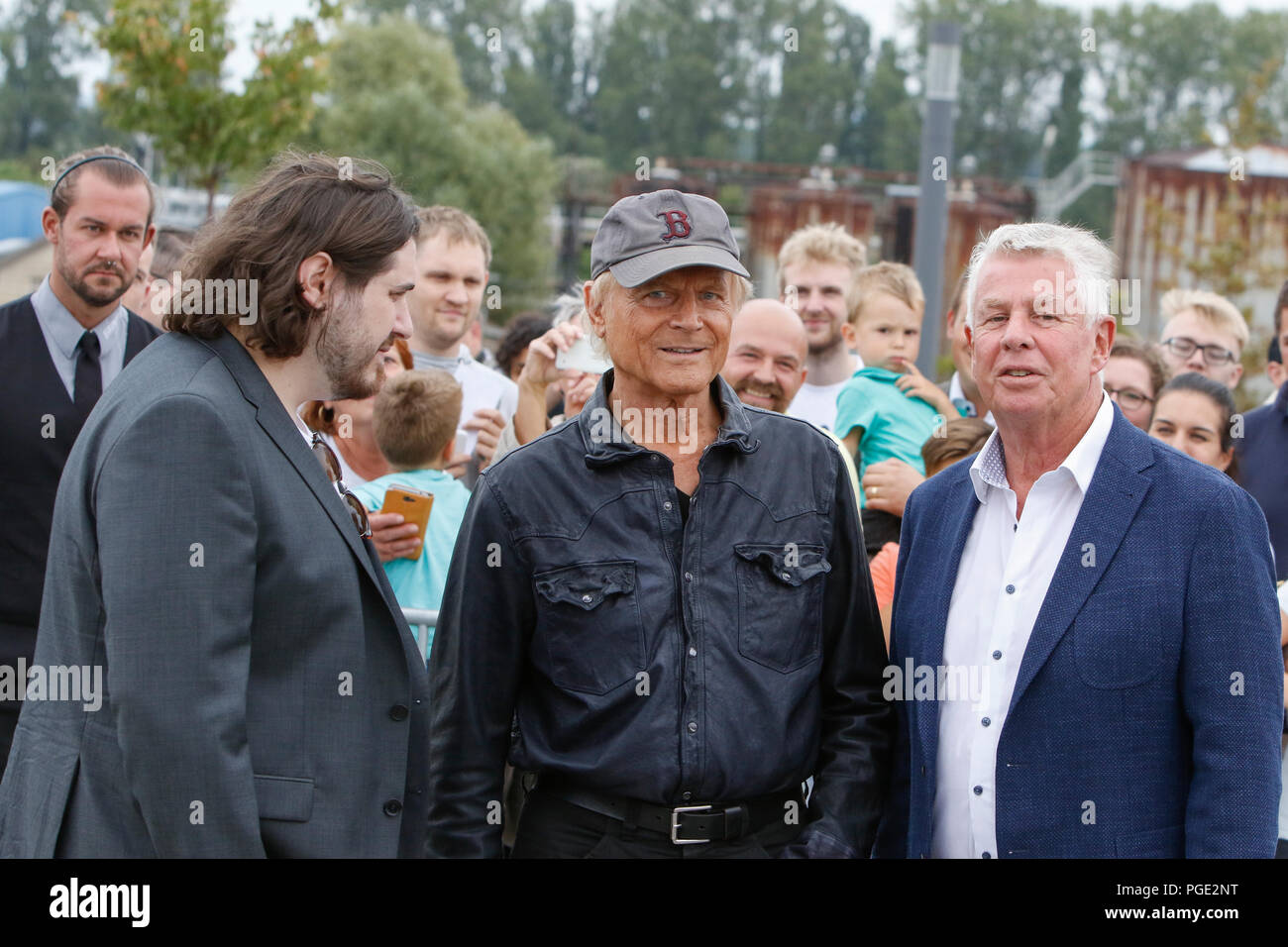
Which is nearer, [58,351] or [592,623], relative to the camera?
[592,623]

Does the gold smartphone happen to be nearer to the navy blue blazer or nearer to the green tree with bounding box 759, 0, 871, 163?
the navy blue blazer

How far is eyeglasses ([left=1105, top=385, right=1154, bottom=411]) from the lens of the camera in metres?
5.61

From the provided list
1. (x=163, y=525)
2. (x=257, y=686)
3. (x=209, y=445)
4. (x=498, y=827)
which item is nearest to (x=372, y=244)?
(x=209, y=445)

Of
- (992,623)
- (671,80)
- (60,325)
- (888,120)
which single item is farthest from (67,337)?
(888,120)

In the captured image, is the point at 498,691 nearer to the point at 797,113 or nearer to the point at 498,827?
the point at 498,827

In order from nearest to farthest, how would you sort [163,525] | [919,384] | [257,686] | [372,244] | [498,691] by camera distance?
[163,525] → [257,686] → [372,244] → [498,691] → [919,384]

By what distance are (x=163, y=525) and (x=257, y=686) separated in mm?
386

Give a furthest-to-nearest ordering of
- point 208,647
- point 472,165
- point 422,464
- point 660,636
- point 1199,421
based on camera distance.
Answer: point 472,165
point 1199,421
point 422,464
point 660,636
point 208,647

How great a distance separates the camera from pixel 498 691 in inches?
118

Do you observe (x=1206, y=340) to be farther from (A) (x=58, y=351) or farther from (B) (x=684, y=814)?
(A) (x=58, y=351)

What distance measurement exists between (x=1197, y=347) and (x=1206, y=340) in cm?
6

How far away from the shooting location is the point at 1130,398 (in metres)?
5.61

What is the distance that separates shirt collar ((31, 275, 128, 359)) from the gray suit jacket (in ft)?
7.77

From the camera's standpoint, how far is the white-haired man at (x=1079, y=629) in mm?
2715
